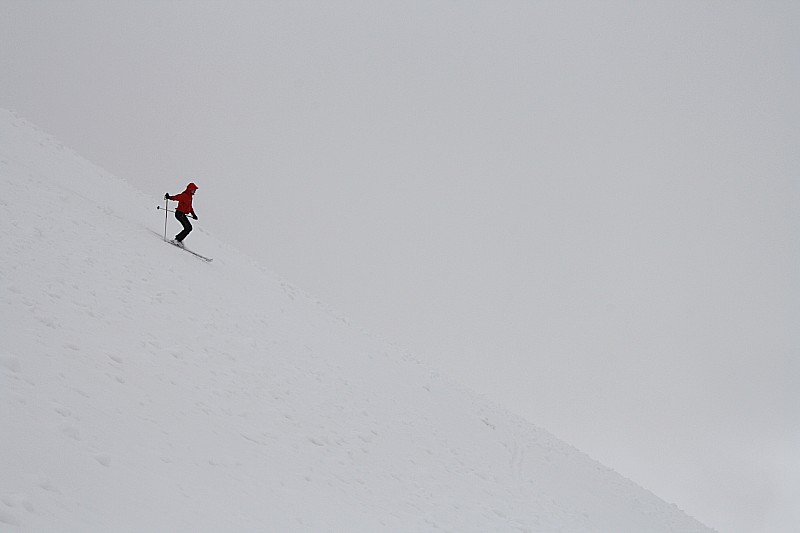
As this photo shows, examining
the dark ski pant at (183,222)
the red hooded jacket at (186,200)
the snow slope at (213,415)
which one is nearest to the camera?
the snow slope at (213,415)

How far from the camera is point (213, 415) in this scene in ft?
36.0

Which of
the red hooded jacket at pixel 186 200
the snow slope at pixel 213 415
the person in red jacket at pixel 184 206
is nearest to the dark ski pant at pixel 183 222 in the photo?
the person in red jacket at pixel 184 206

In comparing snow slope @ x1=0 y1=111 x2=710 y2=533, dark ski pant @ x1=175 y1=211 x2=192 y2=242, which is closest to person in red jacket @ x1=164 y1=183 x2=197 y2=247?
dark ski pant @ x1=175 y1=211 x2=192 y2=242

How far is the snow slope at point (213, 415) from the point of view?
7.46 m

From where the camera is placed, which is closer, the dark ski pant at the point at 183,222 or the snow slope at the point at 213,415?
the snow slope at the point at 213,415

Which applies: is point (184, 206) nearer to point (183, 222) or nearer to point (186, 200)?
point (186, 200)

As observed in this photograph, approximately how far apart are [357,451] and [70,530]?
26.1ft

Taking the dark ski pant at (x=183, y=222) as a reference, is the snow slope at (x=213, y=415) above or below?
below

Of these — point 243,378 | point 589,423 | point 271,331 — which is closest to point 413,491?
point 243,378

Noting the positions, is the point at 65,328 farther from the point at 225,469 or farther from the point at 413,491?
the point at 413,491

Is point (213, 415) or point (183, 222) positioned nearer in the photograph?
point (213, 415)

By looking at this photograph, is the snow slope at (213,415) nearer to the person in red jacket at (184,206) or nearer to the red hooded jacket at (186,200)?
the person in red jacket at (184,206)

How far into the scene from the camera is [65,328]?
36.0ft

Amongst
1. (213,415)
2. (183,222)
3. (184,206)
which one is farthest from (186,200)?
(213,415)
